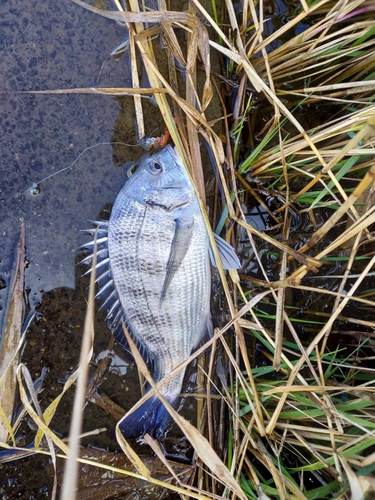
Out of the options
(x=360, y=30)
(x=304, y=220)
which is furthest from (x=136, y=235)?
(x=360, y=30)

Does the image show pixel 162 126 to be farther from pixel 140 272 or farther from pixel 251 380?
pixel 251 380

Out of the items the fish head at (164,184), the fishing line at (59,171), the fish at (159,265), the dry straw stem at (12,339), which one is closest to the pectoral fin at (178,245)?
the fish at (159,265)

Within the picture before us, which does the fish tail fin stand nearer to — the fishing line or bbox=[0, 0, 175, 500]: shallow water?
bbox=[0, 0, 175, 500]: shallow water

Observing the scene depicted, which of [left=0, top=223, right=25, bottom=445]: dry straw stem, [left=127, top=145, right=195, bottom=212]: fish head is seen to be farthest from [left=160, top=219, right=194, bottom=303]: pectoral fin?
[left=0, top=223, right=25, bottom=445]: dry straw stem

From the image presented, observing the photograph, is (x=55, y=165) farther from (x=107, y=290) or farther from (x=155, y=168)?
(x=107, y=290)

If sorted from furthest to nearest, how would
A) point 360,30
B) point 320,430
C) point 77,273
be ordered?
point 77,273 → point 360,30 → point 320,430

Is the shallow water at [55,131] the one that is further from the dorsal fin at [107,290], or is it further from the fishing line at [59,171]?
the dorsal fin at [107,290]

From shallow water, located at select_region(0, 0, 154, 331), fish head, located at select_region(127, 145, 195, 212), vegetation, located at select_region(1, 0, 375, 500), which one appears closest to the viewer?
vegetation, located at select_region(1, 0, 375, 500)
